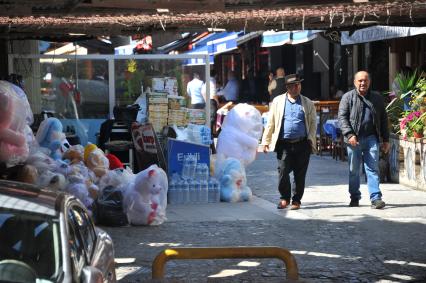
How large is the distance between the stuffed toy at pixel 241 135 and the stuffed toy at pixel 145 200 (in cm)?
299

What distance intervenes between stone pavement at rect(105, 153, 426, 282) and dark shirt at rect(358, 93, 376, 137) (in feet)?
3.49

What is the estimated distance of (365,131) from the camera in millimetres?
11062

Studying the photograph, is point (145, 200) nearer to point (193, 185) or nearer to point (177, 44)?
point (193, 185)

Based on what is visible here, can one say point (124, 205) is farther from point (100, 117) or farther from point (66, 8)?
point (100, 117)

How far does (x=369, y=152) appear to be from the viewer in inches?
436

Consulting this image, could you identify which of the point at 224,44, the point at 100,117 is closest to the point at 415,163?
the point at 100,117

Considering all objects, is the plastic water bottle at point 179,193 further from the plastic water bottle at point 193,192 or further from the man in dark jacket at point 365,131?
the man in dark jacket at point 365,131

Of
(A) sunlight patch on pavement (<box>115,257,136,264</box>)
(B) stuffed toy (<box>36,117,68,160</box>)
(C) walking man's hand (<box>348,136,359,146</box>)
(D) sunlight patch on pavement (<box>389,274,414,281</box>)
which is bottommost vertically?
(D) sunlight patch on pavement (<box>389,274,414,281</box>)

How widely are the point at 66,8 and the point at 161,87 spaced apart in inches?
215

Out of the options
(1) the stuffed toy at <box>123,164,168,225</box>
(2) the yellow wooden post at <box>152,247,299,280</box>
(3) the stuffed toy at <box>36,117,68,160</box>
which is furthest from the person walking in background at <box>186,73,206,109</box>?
(2) the yellow wooden post at <box>152,247,299,280</box>

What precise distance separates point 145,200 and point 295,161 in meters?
2.39

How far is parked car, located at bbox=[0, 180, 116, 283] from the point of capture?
14.3 feet

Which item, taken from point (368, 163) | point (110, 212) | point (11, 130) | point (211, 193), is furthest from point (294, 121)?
point (11, 130)

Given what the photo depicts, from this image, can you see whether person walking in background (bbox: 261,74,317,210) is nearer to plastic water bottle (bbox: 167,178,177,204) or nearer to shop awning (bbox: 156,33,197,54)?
plastic water bottle (bbox: 167,178,177,204)
